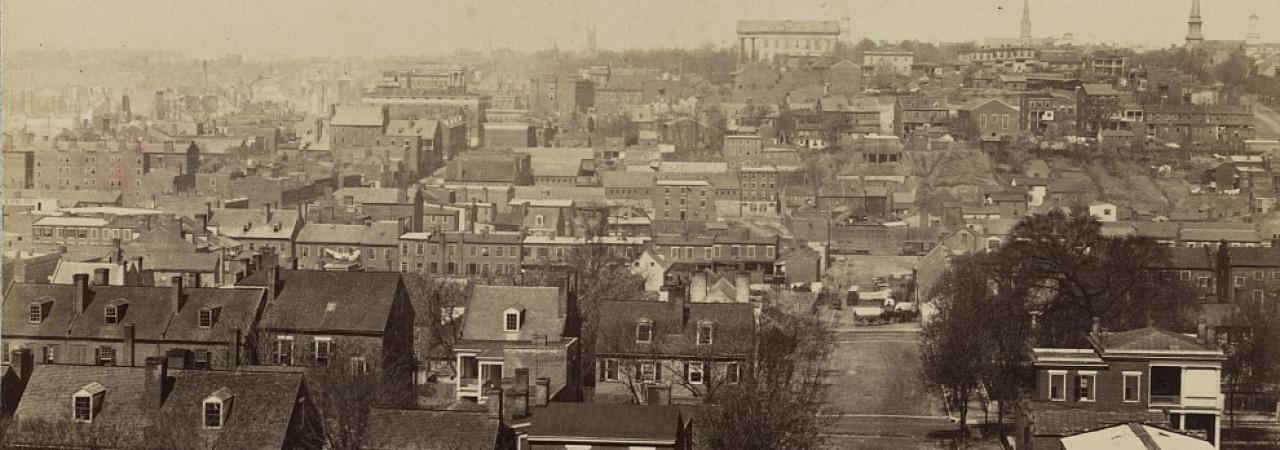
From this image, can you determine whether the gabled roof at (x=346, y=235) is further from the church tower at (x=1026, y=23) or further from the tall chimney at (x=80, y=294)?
the church tower at (x=1026, y=23)

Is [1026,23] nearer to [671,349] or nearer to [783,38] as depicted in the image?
[783,38]

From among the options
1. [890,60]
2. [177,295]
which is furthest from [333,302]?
[890,60]

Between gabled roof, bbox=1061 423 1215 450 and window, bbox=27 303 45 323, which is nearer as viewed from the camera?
gabled roof, bbox=1061 423 1215 450

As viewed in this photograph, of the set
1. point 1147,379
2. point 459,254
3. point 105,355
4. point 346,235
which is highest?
point 1147,379

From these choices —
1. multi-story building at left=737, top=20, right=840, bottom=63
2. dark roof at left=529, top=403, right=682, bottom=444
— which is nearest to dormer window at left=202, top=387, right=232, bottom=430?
dark roof at left=529, top=403, right=682, bottom=444

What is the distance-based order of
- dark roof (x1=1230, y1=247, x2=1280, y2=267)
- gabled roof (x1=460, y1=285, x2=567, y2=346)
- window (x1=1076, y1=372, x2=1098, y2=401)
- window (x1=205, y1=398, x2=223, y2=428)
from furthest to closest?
dark roof (x1=1230, y1=247, x2=1280, y2=267)
gabled roof (x1=460, y1=285, x2=567, y2=346)
window (x1=1076, y1=372, x2=1098, y2=401)
window (x1=205, y1=398, x2=223, y2=428)

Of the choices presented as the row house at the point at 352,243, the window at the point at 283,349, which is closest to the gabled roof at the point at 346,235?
the row house at the point at 352,243

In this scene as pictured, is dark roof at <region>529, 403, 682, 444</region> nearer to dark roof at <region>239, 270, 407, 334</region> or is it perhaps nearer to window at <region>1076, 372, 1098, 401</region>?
window at <region>1076, 372, 1098, 401</region>
